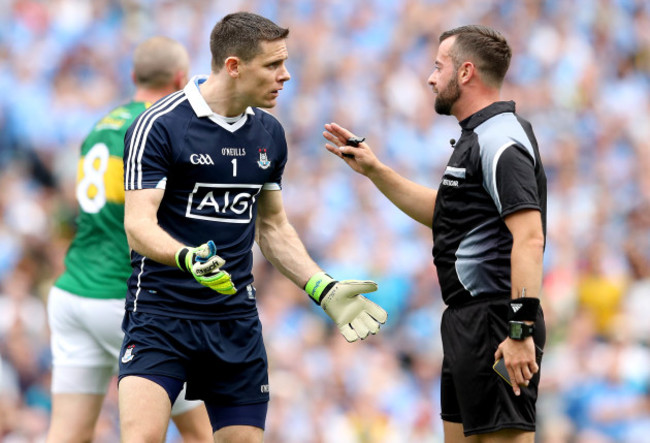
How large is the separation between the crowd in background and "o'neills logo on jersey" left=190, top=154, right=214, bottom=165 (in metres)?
5.17

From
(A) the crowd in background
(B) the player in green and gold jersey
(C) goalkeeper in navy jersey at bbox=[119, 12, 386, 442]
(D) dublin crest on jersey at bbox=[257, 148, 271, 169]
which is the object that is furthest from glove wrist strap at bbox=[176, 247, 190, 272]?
(A) the crowd in background

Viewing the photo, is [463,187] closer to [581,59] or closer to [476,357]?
[476,357]

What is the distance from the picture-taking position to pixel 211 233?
5.34 meters

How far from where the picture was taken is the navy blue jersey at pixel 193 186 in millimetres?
5219

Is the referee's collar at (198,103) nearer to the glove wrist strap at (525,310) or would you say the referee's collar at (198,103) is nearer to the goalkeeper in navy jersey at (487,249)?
the goalkeeper in navy jersey at (487,249)

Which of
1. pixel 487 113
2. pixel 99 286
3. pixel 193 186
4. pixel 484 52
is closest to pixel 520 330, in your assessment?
pixel 487 113

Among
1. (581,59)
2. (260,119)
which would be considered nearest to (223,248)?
(260,119)

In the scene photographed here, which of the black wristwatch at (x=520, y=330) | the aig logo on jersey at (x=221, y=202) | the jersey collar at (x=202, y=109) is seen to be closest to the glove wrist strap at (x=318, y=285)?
the aig logo on jersey at (x=221, y=202)

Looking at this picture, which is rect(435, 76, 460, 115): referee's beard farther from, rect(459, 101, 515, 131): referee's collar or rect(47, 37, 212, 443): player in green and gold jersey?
rect(47, 37, 212, 443): player in green and gold jersey

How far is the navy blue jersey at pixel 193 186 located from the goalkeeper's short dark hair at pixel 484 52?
3.76 ft

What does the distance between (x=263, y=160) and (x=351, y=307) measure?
2.89 ft

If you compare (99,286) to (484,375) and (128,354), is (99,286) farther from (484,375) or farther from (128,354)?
(484,375)

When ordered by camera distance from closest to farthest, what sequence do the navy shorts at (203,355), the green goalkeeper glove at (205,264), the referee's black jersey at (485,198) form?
the green goalkeeper glove at (205,264), the referee's black jersey at (485,198), the navy shorts at (203,355)

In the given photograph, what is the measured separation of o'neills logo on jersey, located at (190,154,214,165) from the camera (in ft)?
17.2
